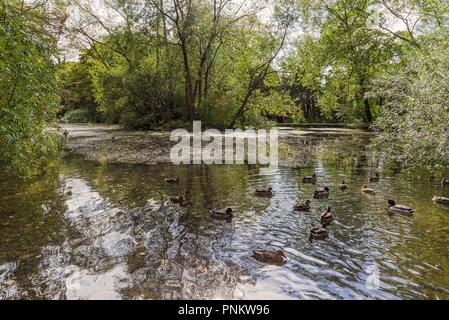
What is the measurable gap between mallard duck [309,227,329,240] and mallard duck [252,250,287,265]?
1201 mm

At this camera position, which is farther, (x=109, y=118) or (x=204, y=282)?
(x=109, y=118)

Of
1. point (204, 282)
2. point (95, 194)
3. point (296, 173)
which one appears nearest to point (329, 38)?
point (296, 173)

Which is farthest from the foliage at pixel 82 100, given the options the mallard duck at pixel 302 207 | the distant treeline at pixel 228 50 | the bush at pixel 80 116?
the mallard duck at pixel 302 207

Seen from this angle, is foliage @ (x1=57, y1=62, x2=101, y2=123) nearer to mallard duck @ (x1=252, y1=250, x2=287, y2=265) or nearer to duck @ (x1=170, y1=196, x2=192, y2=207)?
duck @ (x1=170, y1=196, x2=192, y2=207)

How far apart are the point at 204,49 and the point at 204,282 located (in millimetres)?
30469

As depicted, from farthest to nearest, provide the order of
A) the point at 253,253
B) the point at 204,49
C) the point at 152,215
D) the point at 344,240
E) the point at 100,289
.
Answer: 1. the point at 204,49
2. the point at 152,215
3. the point at 344,240
4. the point at 253,253
5. the point at 100,289

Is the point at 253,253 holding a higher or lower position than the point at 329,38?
lower

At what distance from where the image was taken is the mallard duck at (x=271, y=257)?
5809mm

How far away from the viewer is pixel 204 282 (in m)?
5.18

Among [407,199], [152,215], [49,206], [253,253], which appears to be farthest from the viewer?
[407,199]

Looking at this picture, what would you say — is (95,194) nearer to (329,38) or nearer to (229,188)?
(229,188)

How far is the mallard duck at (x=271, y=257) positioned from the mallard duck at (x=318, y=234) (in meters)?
1.20

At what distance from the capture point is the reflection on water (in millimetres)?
5008

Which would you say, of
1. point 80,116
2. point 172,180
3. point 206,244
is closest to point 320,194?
point 206,244
